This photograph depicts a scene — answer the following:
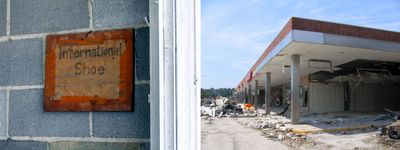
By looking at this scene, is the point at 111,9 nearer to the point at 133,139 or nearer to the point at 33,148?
the point at 133,139

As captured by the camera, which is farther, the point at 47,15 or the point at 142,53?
the point at 47,15

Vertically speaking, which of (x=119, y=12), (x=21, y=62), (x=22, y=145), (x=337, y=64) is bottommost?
(x=22, y=145)

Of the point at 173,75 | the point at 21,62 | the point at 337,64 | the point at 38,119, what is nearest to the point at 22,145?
the point at 38,119

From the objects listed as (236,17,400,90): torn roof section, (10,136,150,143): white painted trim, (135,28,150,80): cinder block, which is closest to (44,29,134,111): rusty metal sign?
(135,28,150,80): cinder block

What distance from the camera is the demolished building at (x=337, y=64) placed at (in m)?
17.2

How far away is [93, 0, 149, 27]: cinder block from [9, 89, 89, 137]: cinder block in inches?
20.1

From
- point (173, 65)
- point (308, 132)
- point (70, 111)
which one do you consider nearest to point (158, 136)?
point (173, 65)

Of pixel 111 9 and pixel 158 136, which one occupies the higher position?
pixel 111 9

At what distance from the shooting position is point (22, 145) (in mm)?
2480

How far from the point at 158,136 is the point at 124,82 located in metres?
0.36

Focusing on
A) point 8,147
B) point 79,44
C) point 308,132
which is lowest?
point 308,132

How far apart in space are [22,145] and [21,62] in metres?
0.48

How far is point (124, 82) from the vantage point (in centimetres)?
222

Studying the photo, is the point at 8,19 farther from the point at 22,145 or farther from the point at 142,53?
the point at 142,53
